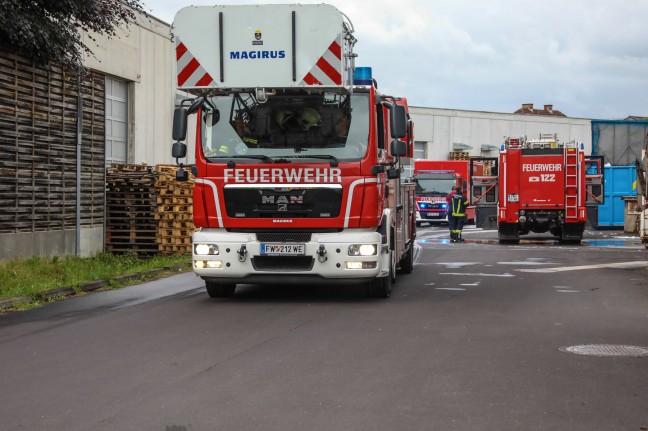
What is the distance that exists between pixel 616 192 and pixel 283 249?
26687 mm

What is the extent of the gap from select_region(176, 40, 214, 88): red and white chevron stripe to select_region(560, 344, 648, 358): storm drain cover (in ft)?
19.4

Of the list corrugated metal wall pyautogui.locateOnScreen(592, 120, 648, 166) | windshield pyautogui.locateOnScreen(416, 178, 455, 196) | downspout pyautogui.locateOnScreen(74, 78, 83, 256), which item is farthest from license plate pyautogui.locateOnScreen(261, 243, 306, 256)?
windshield pyautogui.locateOnScreen(416, 178, 455, 196)

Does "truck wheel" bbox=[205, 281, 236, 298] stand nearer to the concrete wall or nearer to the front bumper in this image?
the front bumper

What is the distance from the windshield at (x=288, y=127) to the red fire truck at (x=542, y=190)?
15900 mm

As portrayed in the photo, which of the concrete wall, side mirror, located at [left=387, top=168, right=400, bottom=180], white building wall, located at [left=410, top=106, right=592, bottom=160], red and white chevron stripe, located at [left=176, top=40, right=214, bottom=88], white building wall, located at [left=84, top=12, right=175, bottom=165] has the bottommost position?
the concrete wall

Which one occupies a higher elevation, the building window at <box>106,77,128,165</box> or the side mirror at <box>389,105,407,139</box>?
the building window at <box>106,77,128,165</box>

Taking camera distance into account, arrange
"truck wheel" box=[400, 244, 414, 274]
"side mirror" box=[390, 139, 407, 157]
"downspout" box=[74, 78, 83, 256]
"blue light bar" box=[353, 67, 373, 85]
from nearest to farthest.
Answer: "side mirror" box=[390, 139, 407, 157] < "blue light bar" box=[353, 67, 373, 85] < "truck wheel" box=[400, 244, 414, 274] < "downspout" box=[74, 78, 83, 256]

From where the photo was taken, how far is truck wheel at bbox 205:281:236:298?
1283 centimetres

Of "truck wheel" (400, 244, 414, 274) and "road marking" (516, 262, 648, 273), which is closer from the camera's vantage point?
"truck wheel" (400, 244, 414, 274)

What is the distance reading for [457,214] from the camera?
28.1m

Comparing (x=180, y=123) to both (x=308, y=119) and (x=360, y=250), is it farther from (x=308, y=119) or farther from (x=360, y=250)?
(x=360, y=250)

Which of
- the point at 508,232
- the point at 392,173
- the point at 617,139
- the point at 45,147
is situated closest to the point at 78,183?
the point at 45,147

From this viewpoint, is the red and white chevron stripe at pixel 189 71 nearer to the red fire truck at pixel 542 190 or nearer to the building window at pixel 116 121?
the building window at pixel 116 121

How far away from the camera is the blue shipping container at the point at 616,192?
115 feet
